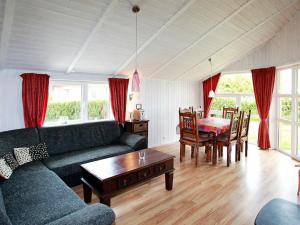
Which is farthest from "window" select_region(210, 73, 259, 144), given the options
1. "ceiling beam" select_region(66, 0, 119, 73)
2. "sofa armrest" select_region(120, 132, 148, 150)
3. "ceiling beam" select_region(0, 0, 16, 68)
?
"ceiling beam" select_region(0, 0, 16, 68)

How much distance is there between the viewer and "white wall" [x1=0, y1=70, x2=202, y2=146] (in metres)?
3.31

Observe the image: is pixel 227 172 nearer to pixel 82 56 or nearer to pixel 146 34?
pixel 146 34

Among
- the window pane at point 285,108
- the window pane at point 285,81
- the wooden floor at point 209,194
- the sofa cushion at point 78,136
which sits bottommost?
the wooden floor at point 209,194

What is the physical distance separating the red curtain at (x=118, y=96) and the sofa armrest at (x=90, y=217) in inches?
116

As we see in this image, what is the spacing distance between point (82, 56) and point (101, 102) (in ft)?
4.28

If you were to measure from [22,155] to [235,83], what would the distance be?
5.29 meters

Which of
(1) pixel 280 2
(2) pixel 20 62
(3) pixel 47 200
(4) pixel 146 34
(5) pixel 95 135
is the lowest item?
(3) pixel 47 200

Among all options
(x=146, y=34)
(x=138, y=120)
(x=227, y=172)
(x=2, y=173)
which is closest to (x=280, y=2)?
(x=146, y=34)

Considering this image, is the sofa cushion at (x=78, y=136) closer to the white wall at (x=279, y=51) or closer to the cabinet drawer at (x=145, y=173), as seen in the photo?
the cabinet drawer at (x=145, y=173)

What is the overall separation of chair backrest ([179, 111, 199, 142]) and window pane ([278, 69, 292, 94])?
2442mm

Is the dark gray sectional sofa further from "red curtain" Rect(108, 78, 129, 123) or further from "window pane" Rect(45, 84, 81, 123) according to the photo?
"window pane" Rect(45, 84, 81, 123)

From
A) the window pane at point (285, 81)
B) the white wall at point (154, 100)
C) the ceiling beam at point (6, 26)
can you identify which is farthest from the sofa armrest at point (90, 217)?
the window pane at point (285, 81)

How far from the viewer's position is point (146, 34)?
3244mm

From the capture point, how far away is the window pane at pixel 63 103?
12.6ft
